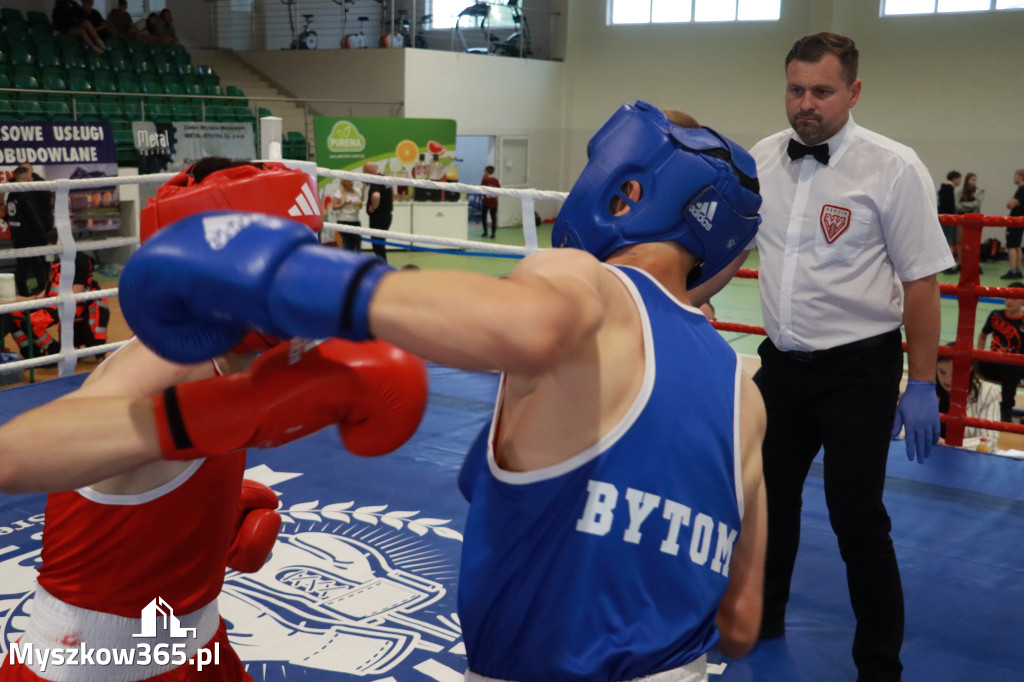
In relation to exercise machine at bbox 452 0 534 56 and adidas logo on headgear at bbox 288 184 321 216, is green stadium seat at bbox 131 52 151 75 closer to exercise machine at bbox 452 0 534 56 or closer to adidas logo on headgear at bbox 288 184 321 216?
exercise machine at bbox 452 0 534 56

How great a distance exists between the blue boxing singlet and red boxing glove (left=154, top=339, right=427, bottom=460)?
10cm

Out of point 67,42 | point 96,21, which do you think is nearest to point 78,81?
point 67,42

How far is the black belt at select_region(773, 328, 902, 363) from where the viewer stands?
7.13 feet

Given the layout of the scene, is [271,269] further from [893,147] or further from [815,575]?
[815,575]

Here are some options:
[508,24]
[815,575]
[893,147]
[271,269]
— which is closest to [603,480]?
[271,269]

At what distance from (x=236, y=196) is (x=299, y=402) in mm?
339

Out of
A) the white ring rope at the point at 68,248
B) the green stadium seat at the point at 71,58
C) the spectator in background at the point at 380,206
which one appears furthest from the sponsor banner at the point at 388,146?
the white ring rope at the point at 68,248

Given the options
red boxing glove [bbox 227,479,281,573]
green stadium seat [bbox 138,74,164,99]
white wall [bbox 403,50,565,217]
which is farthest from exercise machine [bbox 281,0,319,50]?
red boxing glove [bbox 227,479,281,573]

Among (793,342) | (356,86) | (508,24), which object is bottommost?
(793,342)

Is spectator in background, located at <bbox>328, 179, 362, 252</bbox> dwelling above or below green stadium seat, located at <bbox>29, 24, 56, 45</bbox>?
below

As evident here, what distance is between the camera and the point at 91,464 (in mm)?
890

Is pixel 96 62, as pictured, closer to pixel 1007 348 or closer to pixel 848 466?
pixel 1007 348

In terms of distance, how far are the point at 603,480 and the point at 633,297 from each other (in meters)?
0.18

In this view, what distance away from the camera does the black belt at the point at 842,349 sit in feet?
7.13
